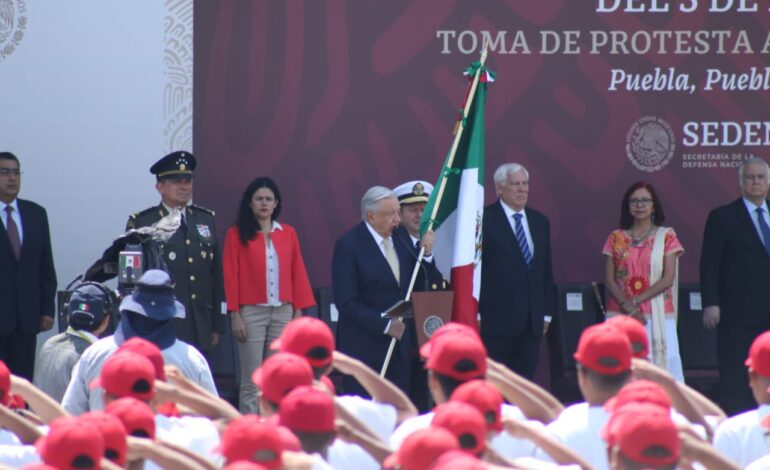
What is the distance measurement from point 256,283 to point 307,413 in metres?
5.06

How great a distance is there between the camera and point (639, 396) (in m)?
4.18

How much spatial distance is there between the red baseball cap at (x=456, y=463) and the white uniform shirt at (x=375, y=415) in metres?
1.71

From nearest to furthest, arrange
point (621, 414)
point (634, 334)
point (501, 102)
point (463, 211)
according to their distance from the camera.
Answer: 1. point (621, 414)
2. point (634, 334)
3. point (463, 211)
4. point (501, 102)

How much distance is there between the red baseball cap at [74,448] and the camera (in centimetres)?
344

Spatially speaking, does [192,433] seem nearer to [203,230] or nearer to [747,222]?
[203,230]

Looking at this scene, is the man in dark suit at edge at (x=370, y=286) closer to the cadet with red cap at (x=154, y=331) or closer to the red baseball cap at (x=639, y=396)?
the cadet with red cap at (x=154, y=331)

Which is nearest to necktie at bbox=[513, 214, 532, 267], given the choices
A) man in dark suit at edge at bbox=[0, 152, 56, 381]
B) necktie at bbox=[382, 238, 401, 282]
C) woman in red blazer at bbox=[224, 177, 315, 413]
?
necktie at bbox=[382, 238, 401, 282]

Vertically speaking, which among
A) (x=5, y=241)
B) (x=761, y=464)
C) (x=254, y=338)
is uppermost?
(x=5, y=241)

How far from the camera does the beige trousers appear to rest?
8867 mm

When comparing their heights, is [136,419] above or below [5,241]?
below

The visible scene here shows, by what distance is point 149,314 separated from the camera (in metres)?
5.67

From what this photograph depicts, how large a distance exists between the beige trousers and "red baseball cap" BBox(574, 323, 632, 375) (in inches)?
176

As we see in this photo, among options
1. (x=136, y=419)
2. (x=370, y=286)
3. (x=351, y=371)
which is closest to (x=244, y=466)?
(x=136, y=419)

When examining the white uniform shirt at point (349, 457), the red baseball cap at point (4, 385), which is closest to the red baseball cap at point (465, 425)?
the white uniform shirt at point (349, 457)
